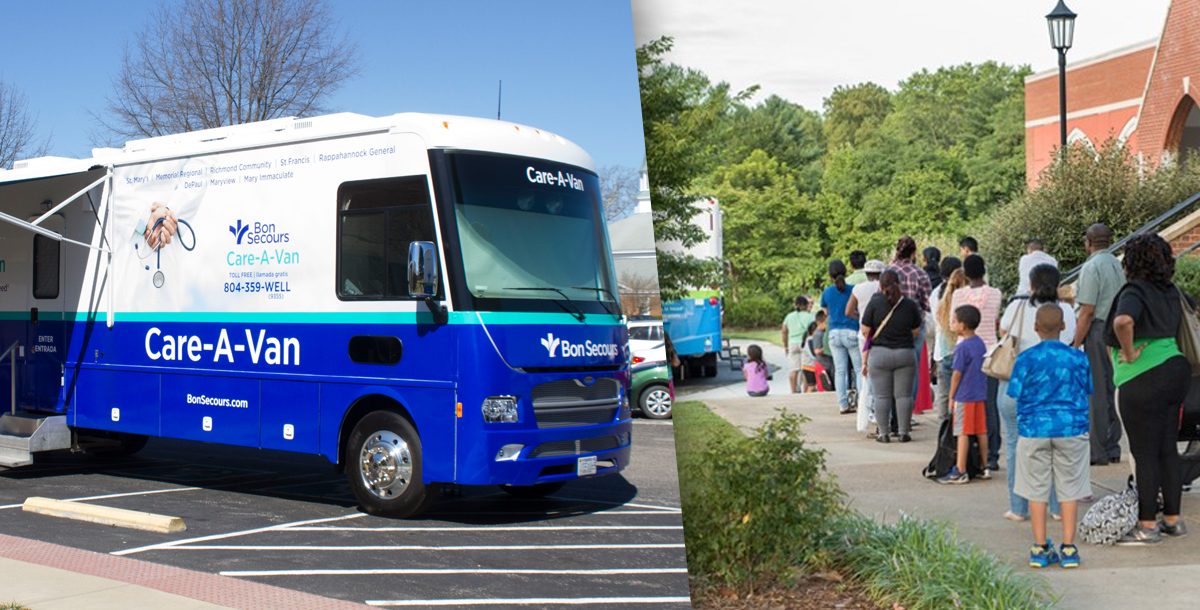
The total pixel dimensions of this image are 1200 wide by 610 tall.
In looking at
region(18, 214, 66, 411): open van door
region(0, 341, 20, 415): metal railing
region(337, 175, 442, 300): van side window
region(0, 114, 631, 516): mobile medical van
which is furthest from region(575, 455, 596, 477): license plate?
region(0, 341, 20, 415): metal railing

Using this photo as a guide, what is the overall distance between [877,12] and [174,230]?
19.7ft

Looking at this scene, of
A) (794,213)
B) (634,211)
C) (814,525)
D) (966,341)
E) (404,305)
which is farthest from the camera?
(404,305)

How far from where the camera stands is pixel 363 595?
6711 mm

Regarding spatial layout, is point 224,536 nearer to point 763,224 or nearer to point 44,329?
point 44,329

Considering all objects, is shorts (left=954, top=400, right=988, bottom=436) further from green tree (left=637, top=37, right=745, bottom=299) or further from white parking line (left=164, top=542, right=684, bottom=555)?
green tree (left=637, top=37, right=745, bottom=299)

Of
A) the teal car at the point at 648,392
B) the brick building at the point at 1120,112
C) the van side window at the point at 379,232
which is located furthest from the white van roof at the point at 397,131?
the brick building at the point at 1120,112

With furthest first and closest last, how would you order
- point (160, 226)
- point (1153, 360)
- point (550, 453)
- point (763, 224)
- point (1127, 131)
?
point (160, 226) < point (550, 453) < point (1127, 131) < point (1153, 360) < point (763, 224)

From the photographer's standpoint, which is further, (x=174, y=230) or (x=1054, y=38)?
(x=174, y=230)

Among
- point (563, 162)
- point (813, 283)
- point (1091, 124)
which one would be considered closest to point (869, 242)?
point (813, 283)

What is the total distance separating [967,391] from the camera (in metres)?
7.98

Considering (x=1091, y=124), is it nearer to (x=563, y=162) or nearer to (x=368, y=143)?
(x=563, y=162)

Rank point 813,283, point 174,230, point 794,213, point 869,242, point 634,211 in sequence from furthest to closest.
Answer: point 174,230, point 869,242, point 813,283, point 794,213, point 634,211

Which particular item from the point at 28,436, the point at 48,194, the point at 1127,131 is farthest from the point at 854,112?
the point at 48,194

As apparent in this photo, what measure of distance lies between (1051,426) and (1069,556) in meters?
0.58
